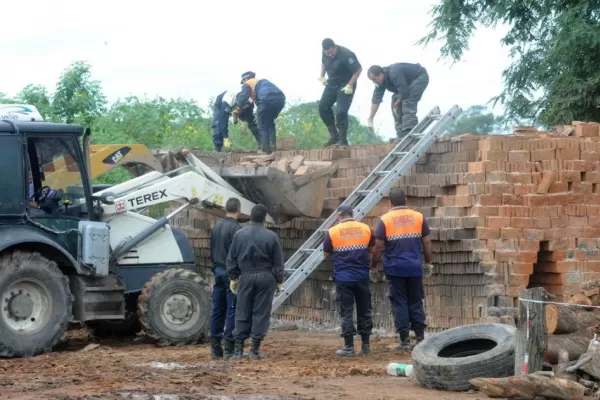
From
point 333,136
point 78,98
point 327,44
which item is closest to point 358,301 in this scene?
point 333,136

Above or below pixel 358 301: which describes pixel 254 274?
above

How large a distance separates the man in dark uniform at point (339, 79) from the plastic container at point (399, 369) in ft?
20.9

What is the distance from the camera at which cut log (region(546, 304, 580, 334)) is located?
36.7ft

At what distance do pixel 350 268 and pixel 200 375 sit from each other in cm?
262

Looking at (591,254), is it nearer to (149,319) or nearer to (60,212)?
(149,319)

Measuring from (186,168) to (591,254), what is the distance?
5301 millimetres

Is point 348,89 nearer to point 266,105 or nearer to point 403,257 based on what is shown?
point 266,105

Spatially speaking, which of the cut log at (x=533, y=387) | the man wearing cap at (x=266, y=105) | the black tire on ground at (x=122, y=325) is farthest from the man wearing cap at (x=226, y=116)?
the cut log at (x=533, y=387)

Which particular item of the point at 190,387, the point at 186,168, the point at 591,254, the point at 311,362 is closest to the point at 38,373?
the point at 190,387

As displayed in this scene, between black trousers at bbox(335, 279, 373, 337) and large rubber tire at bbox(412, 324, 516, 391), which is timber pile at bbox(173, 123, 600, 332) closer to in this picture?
black trousers at bbox(335, 279, 373, 337)

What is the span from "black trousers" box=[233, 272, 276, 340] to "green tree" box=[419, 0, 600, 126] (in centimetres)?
836

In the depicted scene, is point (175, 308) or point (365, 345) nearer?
point (365, 345)

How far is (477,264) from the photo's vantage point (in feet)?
46.2

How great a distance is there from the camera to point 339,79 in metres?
17.3
